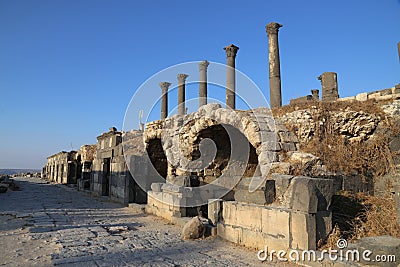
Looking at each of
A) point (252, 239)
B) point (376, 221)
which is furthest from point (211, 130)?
point (376, 221)

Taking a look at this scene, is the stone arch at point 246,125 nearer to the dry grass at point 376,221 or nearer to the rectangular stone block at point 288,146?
the rectangular stone block at point 288,146

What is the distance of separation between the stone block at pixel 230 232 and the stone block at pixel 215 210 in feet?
0.77

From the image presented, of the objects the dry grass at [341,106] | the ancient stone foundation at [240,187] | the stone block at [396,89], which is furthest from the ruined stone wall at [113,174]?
the stone block at [396,89]

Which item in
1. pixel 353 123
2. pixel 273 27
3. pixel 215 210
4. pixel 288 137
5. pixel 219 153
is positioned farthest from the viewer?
pixel 273 27

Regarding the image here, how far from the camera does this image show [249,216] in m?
5.28

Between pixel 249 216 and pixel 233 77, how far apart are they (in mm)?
13634

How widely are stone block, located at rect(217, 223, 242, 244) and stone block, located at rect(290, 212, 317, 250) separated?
4.27ft

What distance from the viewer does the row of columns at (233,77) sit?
617 inches

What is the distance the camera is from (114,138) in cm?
1443

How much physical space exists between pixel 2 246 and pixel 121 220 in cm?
342

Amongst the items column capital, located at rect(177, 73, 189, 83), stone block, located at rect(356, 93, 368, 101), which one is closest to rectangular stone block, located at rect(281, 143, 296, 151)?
stone block, located at rect(356, 93, 368, 101)

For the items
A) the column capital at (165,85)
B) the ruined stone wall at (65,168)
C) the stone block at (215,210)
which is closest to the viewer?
the stone block at (215,210)

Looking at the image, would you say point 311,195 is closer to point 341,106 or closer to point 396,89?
point 341,106

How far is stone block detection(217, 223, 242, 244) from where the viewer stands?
17.9ft
